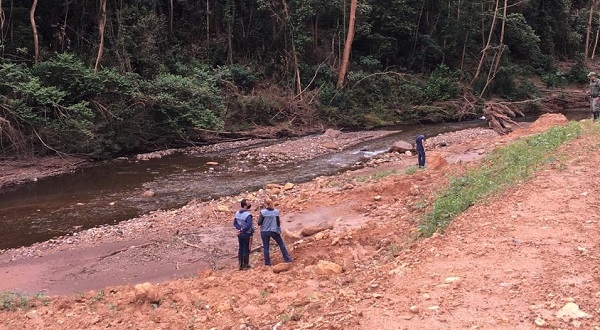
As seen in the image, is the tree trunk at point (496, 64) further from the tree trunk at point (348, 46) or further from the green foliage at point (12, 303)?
the green foliage at point (12, 303)

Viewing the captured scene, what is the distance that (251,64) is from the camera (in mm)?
33469

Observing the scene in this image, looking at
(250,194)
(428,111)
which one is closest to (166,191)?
(250,194)

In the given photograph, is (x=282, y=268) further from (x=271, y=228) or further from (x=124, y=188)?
(x=124, y=188)

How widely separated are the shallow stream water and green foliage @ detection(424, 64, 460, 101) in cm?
1216

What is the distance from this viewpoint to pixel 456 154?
19.4 m

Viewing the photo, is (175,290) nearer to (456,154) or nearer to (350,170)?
(350,170)

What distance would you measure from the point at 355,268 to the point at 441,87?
29.9m

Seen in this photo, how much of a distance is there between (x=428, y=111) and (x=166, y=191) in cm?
2139

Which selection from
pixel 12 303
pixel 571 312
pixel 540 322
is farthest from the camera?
pixel 12 303

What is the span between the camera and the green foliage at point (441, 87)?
1384 inches

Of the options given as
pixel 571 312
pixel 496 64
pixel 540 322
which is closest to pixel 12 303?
pixel 540 322

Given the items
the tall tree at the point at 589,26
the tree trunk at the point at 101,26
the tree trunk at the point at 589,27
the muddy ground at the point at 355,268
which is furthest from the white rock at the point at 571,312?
the tall tree at the point at 589,26

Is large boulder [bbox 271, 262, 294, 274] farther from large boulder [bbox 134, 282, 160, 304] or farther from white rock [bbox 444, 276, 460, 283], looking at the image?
white rock [bbox 444, 276, 460, 283]

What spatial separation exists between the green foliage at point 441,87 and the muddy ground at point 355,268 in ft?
71.9
